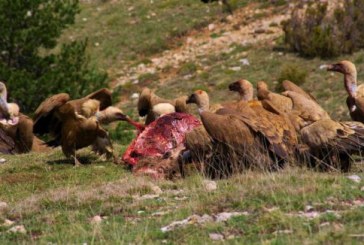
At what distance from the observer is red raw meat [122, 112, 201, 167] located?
11.2 metres

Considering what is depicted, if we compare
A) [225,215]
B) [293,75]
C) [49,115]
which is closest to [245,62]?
[293,75]

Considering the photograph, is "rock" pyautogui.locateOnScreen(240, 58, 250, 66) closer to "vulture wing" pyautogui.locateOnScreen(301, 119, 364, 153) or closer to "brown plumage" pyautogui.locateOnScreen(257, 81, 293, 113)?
"brown plumage" pyautogui.locateOnScreen(257, 81, 293, 113)

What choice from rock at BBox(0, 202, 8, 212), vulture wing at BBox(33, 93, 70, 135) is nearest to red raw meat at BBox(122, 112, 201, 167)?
vulture wing at BBox(33, 93, 70, 135)

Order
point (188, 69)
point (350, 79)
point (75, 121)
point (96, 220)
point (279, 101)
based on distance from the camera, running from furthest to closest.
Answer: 1. point (188, 69)
2. point (350, 79)
3. point (75, 121)
4. point (279, 101)
5. point (96, 220)

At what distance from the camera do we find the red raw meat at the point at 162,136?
1121 cm

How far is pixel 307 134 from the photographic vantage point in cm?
948

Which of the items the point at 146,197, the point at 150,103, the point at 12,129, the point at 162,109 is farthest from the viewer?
the point at 150,103

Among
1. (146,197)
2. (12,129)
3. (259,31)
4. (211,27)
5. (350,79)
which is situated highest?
(146,197)

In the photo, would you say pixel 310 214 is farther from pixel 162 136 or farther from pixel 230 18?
pixel 230 18

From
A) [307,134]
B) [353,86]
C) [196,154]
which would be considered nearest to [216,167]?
[196,154]

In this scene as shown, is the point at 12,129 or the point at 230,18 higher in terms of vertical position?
the point at 12,129

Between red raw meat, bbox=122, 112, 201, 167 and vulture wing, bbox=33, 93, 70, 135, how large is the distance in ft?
4.11

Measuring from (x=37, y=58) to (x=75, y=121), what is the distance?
1054 centimetres

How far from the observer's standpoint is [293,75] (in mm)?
22750
